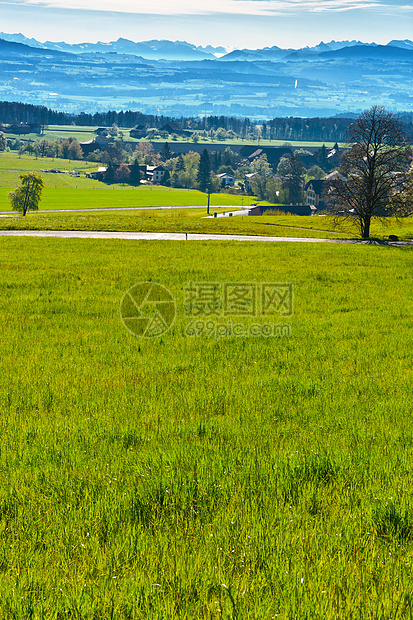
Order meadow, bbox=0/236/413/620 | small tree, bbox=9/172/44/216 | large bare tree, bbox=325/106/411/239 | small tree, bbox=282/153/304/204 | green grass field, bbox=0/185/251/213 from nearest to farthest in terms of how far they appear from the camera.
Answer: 1. meadow, bbox=0/236/413/620
2. large bare tree, bbox=325/106/411/239
3. small tree, bbox=9/172/44/216
4. green grass field, bbox=0/185/251/213
5. small tree, bbox=282/153/304/204

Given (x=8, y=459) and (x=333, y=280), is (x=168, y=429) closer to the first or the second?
(x=8, y=459)

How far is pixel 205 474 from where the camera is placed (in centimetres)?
553

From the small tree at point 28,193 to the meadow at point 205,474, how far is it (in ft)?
322

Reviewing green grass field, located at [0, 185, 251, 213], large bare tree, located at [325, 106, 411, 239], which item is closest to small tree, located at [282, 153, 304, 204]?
Result: green grass field, located at [0, 185, 251, 213]

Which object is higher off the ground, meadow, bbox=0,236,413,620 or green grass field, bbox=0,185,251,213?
green grass field, bbox=0,185,251,213

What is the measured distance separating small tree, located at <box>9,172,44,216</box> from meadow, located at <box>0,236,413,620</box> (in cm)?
9827

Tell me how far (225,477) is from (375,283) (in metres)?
19.7

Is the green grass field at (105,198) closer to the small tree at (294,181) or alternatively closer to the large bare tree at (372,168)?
the small tree at (294,181)

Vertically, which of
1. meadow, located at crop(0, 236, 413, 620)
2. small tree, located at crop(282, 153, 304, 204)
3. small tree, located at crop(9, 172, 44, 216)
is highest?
small tree, located at crop(282, 153, 304, 204)

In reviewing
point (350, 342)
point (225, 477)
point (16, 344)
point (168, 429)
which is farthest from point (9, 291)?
point (225, 477)

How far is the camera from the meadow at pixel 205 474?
12.1 feet

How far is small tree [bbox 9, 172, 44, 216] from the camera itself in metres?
104

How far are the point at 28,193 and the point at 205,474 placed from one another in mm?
109248

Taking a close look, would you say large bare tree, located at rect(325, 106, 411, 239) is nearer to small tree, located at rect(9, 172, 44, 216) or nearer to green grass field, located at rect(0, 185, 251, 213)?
small tree, located at rect(9, 172, 44, 216)
